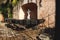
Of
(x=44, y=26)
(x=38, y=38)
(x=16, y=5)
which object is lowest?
(x=38, y=38)

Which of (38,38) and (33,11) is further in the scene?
(33,11)

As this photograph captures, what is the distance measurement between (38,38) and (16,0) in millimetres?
605

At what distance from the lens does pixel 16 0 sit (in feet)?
5.71

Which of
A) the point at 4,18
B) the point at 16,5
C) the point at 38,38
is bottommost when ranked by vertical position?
the point at 38,38

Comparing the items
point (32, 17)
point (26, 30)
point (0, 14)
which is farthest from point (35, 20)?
point (0, 14)

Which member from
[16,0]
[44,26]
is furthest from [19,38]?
[16,0]

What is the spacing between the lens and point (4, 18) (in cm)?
172

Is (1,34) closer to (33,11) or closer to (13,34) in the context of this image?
(13,34)

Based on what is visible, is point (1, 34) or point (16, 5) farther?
point (16, 5)

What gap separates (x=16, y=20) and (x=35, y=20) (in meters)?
0.26

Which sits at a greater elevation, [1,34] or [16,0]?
[16,0]

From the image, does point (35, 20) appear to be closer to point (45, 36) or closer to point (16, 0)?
point (45, 36)

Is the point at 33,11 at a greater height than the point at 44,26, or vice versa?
the point at 33,11

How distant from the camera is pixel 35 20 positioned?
1740mm
